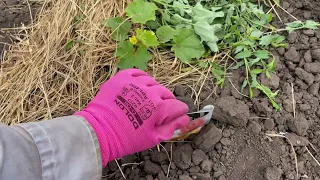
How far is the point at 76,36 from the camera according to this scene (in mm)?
1834

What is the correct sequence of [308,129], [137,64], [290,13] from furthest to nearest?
1. [290,13]
2. [137,64]
3. [308,129]

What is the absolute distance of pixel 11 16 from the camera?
197cm

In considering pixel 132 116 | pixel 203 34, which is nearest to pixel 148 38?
pixel 203 34

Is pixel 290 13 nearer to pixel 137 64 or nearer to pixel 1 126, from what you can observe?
pixel 137 64

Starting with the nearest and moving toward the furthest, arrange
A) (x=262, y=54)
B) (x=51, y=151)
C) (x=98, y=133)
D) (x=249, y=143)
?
(x=51, y=151)
(x=98, y=133)
(x=249, y=143)
(x=262, y=54)

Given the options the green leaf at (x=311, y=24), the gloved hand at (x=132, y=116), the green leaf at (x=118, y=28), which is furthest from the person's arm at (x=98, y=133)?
the green leaf at (x=311, y=24)

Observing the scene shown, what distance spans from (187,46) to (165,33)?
0.09 m

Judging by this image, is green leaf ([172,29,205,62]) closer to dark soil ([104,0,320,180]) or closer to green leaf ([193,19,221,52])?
green leaf ([193,19,221,52])

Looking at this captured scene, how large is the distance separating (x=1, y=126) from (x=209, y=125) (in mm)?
678

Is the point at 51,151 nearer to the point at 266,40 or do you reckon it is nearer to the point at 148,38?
the point at 148,38

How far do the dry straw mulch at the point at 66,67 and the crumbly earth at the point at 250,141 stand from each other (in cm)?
14

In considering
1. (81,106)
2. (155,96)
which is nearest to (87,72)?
(81,106)

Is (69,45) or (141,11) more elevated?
(141,11)

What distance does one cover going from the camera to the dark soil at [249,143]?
1.51m
